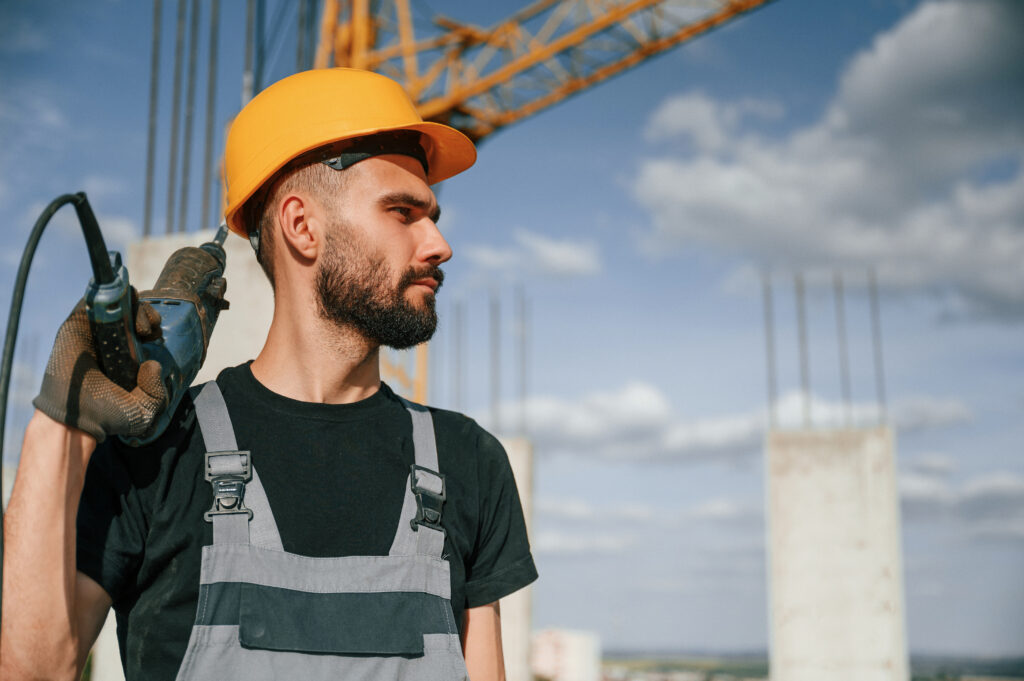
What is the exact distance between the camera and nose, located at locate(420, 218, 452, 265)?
1966 millimetres

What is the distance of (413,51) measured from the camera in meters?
20.1

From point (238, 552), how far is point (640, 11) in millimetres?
20600

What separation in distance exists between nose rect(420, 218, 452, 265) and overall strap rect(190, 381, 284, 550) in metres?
0.56

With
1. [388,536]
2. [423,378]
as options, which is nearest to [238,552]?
[388,536]

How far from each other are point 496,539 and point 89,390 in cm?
91

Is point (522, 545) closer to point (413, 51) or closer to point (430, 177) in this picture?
point (430, 177)

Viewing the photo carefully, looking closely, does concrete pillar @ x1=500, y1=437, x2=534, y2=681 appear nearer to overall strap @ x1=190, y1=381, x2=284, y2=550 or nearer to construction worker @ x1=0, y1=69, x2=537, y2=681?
construction worker @ x1=0, y1=69, x2=537, y2=681

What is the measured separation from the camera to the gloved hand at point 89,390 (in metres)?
1.45

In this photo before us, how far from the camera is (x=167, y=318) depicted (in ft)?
5.54

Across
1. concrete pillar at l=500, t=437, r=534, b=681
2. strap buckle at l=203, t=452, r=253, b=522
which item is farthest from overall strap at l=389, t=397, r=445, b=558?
concrete pillar at l=500, t=437, r=534, b=681

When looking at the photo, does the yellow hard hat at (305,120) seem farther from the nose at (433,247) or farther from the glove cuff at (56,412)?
the glove cuff at (56,412)

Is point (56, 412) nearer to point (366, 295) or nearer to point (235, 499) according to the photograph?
point (235, 499)

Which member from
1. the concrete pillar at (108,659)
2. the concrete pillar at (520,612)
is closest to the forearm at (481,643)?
the concrete pillar at (108,659)

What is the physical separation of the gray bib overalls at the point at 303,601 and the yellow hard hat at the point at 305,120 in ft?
1.80
